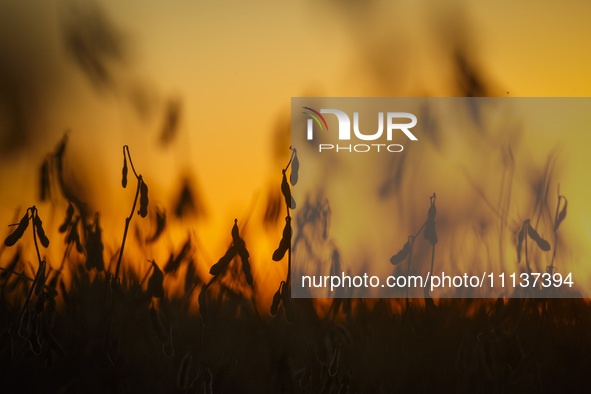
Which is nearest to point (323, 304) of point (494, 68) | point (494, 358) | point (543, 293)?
point (494, 358)

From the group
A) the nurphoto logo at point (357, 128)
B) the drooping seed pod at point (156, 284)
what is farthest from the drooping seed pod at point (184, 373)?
the nurphoto logo at point (357, 128)

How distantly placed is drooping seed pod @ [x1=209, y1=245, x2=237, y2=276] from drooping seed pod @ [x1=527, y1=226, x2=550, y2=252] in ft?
3.44

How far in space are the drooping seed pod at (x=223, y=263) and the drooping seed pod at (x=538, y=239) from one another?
105 centimetres

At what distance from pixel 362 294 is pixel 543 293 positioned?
64 centimetres

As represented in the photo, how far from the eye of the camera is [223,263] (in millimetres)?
2074

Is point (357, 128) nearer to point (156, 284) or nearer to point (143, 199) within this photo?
point (143, 199)

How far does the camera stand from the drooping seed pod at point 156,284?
2.07m

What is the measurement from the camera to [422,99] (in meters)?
2.08

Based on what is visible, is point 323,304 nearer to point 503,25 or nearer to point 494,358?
point 494,358

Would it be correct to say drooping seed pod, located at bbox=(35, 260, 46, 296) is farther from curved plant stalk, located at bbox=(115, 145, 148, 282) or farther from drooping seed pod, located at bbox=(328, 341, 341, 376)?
drooping seed pod, located at bbox=(328, 341, 341, 376)

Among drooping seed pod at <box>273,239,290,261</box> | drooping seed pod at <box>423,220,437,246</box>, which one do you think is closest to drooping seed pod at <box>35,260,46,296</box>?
drooping seed pod at <box>273,239,290,261</box>

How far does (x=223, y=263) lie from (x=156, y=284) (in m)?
0.25

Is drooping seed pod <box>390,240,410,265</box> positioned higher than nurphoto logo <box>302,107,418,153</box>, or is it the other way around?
nurphoto logo <box>302,107,418,153</box>

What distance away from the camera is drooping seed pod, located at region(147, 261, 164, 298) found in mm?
2070
